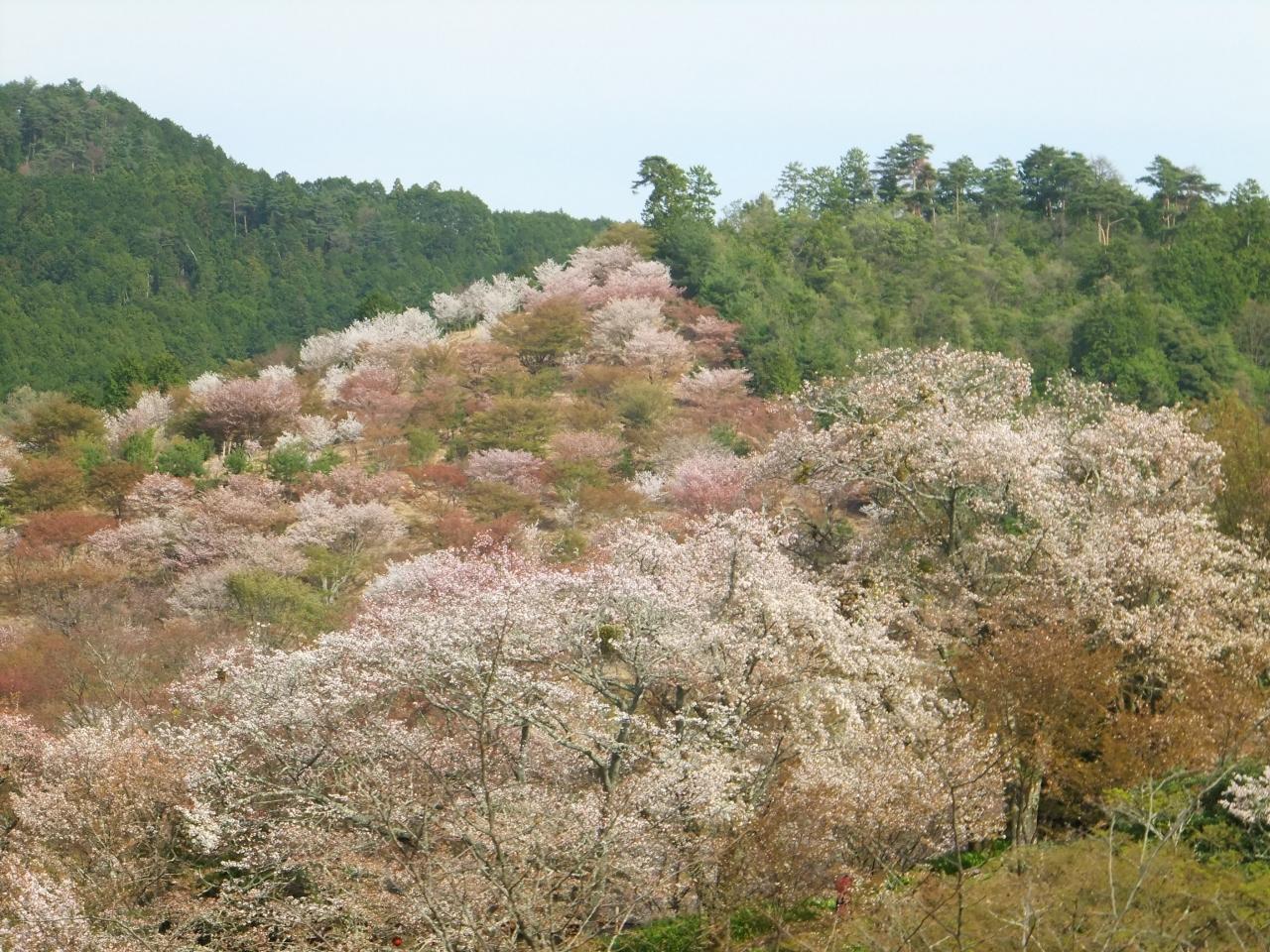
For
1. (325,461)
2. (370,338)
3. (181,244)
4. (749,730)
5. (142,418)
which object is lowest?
(325,461)

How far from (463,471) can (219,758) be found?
23504 millimetres

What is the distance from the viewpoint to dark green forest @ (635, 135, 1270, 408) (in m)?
50.6

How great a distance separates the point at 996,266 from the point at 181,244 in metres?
43.2

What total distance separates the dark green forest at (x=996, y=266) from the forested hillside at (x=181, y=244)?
48.7ft

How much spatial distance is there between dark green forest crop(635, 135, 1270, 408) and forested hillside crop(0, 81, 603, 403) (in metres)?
14.9

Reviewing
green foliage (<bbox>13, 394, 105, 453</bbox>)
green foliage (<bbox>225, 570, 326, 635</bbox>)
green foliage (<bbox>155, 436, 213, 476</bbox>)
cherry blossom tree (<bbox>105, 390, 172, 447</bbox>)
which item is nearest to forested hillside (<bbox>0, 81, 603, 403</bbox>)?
cherry blossom tree (<bbox>105, 390, 172, 447</bbox>)

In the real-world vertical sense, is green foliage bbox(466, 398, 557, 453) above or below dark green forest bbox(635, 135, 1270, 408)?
below

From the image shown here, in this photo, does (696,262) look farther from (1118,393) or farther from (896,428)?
(896,428)

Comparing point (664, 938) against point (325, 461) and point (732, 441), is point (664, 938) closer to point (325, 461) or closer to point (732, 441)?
point (732, 441)

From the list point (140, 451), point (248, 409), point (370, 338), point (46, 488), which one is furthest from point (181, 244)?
point (46, 488)

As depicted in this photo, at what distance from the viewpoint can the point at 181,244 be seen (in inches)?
3051

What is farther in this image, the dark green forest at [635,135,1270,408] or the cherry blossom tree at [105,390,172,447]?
the dark green forest at [635,135,1270,408]

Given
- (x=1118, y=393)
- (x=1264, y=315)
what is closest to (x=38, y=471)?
(x=1118, y=393)

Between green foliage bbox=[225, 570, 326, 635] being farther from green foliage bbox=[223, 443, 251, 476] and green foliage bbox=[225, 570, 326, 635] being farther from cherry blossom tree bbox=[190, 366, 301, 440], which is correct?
cherry blossom tree bbox=[190, 366, 301, 440]
